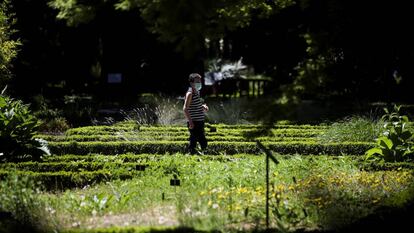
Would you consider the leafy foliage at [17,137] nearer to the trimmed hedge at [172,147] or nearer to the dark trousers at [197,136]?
the trimmed hedge at [172,147]

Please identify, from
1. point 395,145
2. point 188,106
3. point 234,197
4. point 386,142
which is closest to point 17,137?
point 188,106

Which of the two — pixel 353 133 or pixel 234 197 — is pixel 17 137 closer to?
pixel 234 197

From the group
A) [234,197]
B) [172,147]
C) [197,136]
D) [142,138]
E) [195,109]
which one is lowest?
[234,197]

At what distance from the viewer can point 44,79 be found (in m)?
25.5

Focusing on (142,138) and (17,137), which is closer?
(17,137)

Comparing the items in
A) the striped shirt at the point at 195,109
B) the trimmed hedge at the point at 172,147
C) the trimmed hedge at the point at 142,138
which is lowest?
the trimmed hedge at the point at 172,147

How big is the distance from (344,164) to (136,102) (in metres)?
11.2

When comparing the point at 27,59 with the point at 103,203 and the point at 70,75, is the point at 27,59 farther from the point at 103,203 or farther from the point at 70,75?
the point at 103,203

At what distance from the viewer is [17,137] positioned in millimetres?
9211

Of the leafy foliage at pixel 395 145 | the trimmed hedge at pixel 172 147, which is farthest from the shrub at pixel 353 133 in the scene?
the leafy foliage at pixel 395 145

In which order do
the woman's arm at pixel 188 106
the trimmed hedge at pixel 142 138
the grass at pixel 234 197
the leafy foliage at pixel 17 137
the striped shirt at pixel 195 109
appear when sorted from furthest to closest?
the trimmed hedge at pixel 142 138, the striped shirt at pixel 195 109, the woman's arm at pixel 188 106, the leafy foliage at pixel 17 137, the grass at pixel 234 197

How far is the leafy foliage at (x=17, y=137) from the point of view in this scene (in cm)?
905

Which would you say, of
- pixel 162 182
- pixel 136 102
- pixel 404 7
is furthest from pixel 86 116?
pixel 404 7

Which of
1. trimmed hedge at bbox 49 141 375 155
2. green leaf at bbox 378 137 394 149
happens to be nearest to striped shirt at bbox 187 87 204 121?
trimmed hedge at bbox 49 141 375 155
